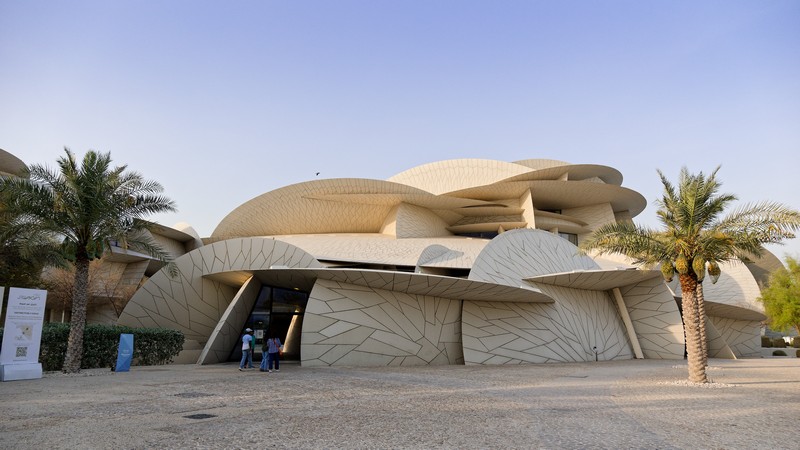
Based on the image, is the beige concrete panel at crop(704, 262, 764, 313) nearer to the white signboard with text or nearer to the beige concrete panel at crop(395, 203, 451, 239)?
the beige concrete panel at crop(395, 203, 451, 239)

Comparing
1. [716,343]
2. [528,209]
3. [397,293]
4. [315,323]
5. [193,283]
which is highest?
[528,209]

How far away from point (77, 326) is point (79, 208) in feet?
11.7

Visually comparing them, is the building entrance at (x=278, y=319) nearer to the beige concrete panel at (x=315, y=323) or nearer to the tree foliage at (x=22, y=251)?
the beige concrete panel at (x=315, y=323)

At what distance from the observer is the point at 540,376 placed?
15414mm

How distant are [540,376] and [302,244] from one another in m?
17.9

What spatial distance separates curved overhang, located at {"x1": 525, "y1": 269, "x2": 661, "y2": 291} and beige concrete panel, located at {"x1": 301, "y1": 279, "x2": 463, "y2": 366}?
14.3ft

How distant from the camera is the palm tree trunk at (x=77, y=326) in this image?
1538 cm

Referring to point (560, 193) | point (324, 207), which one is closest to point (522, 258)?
point (324, 207)

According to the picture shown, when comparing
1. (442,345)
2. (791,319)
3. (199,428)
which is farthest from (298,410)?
(791,319)

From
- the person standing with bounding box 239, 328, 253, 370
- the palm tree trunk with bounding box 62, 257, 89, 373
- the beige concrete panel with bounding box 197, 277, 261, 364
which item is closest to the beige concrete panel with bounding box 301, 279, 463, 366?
the person standing with bounding box 239, 328, 253, 370

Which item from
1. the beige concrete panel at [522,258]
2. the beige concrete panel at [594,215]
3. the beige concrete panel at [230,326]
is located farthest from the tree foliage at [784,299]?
the beige concrete panel at [230,326]

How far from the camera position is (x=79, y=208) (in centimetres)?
1606

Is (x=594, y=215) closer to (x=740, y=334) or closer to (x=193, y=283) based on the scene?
(x=740, y=334)

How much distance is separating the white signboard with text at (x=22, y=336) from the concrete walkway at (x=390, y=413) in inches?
27.2
